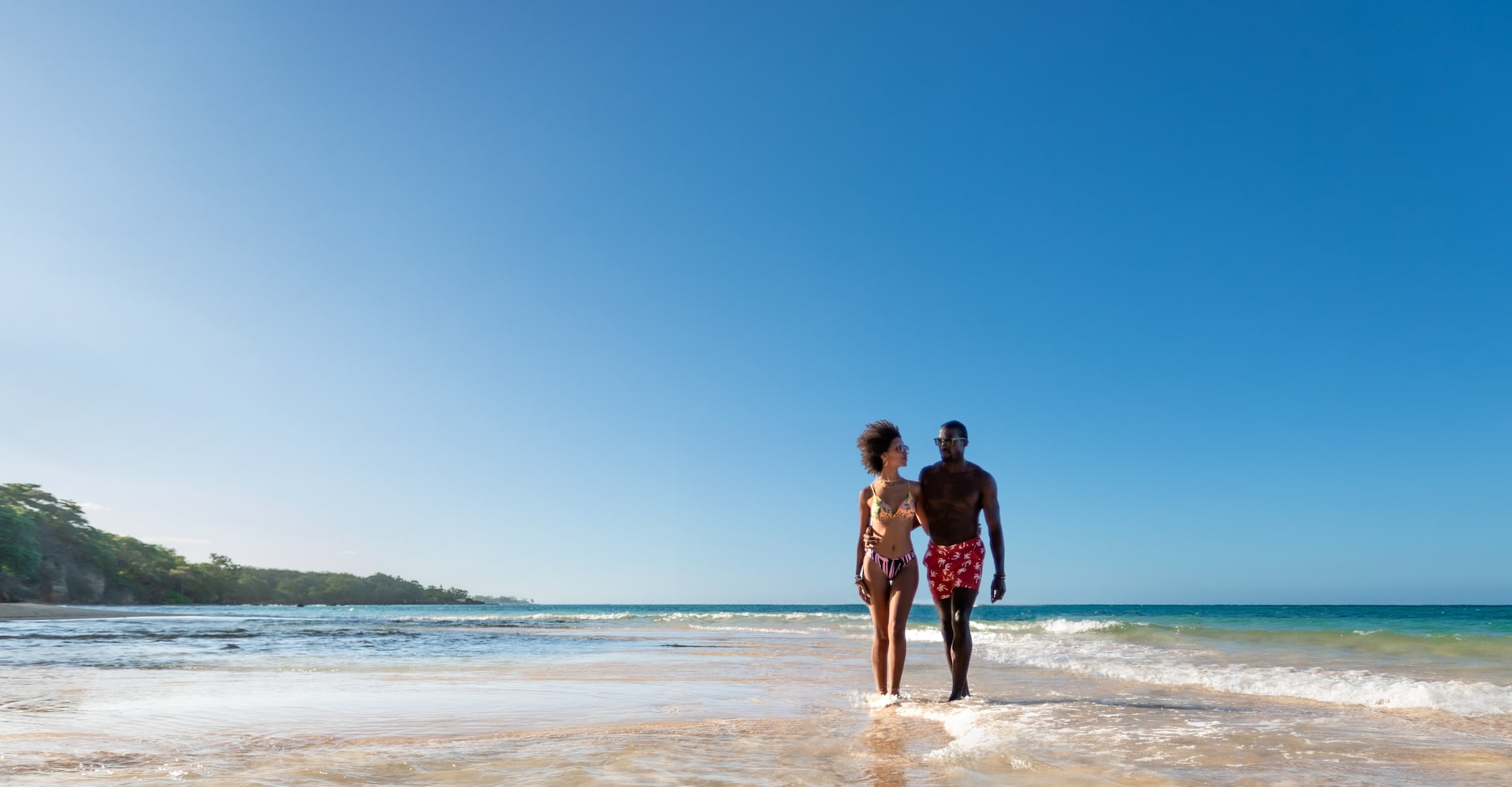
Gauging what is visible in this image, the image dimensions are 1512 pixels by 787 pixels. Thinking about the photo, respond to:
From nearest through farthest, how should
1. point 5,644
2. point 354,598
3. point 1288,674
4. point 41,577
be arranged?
point 1288,674, point 5,644, point 41,577, point 354,598

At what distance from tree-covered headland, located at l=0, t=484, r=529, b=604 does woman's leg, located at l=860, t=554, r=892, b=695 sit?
57.5 meters

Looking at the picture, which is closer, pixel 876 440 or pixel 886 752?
pixel 886 752

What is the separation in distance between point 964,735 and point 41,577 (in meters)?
69.4

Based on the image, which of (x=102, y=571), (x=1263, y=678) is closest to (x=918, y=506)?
(x=1263, y=678)

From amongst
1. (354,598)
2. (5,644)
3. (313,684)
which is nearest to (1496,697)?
(313,684)

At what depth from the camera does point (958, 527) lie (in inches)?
230

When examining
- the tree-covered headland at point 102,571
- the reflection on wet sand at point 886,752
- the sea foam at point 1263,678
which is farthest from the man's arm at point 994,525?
the tree-covered headland at point 102,571

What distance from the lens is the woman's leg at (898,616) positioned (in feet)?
18.4

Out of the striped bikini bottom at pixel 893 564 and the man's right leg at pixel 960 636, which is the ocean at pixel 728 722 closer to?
the man's right leg at pixel 960 636

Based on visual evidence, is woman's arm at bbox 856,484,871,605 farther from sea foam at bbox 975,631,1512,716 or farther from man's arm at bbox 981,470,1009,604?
sea foam at bbox 975,631,1512,716

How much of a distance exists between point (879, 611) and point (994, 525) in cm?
99

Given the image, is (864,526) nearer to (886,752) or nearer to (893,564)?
(893,564)

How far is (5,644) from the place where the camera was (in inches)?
485

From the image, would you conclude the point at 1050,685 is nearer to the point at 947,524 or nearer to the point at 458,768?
the point at 947,524
